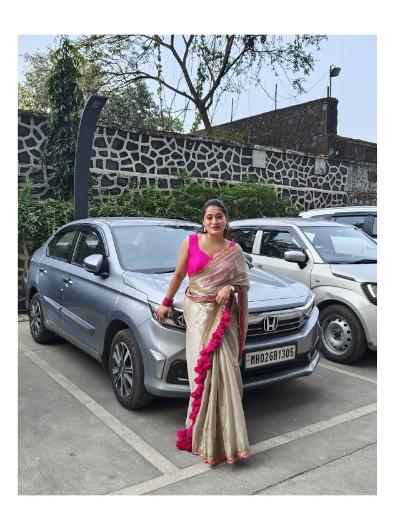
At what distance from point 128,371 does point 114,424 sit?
416mm

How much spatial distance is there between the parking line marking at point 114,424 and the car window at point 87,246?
46.7 inches

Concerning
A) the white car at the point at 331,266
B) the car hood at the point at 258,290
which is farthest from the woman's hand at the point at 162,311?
the white car at the point at 331,266

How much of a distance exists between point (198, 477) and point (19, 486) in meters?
1.08

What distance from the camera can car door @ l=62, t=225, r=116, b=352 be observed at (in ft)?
13.6

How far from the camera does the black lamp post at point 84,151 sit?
7261 millimetres

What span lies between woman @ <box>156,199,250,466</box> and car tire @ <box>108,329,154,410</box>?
599 mm

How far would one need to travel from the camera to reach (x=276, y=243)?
→ 247 inches

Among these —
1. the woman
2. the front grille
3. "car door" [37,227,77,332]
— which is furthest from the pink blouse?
"car door" [37,227,77,332]

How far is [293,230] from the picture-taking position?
6082 mm

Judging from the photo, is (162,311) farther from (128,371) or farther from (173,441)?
(173,441)

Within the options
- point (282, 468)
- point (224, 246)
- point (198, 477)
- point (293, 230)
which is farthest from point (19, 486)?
point (293, 230)

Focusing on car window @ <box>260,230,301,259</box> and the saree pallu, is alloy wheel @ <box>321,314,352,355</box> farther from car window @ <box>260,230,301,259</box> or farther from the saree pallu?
the saree pallu

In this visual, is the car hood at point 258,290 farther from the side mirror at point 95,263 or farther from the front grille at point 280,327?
the side mirror at point 95,263

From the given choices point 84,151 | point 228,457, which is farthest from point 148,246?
point 84,151
